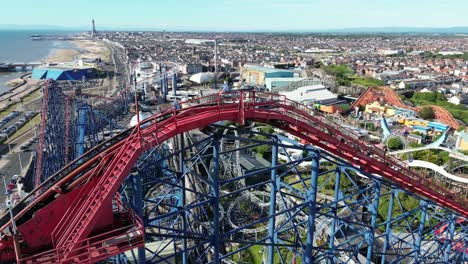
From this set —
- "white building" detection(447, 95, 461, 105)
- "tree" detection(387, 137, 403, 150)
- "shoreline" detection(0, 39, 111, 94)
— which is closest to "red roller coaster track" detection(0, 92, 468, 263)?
"tree" detection(387, 137, 403, 150)

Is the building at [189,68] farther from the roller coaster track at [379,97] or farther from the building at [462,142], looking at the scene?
the building at [462,142]

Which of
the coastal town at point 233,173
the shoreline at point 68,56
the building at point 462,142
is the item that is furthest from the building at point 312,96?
the shoreline at point 68,56

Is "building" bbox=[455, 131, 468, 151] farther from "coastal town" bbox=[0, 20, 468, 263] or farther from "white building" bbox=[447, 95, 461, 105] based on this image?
"white building" bbox=[447, 95, 461, 105]

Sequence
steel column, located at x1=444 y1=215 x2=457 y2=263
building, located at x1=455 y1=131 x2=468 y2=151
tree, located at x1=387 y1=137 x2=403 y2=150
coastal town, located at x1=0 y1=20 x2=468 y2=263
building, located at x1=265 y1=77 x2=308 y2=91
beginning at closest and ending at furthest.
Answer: coastal town, located at x1=0 y1=20 x2=468 y2=263, steel column, located at x1=444 y1=215 x2=457 y2=263, building, located at x1=455 y1=131 x2=468 y2=151, tree, located at x1=387 y1=137 x2=403 y2=150, building, located at x1=265 y1=77 x2=308 y2=91

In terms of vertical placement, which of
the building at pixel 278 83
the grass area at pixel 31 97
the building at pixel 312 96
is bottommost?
the grass area at pixel 31 97

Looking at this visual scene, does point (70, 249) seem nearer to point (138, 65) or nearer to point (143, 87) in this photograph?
point (143, 87)
